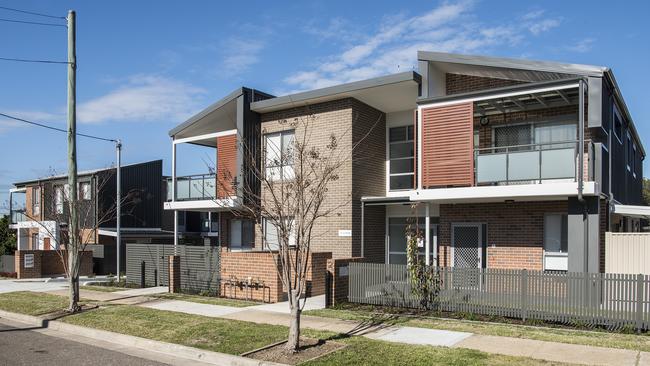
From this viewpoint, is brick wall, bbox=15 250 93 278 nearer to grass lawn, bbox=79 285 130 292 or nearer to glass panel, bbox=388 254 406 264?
grass lawn, bbox=79 285 130 292

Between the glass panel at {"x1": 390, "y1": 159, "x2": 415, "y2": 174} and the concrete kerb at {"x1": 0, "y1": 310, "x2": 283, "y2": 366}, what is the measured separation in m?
11.5

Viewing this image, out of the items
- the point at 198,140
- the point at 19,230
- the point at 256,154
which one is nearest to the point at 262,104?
the point at 256,154

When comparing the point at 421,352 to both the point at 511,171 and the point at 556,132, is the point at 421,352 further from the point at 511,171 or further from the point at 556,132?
the point at 556,132

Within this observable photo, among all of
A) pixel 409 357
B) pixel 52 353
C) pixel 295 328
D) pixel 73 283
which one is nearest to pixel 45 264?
pixel 73 283

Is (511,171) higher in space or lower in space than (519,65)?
lower

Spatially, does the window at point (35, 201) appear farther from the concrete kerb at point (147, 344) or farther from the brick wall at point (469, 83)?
the brick wall at point (469, 83)

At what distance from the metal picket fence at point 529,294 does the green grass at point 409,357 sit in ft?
11.5

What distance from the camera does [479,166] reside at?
1524 cm

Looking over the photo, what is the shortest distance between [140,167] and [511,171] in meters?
25.5

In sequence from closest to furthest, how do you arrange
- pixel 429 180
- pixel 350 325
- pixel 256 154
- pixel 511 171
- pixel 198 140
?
pixel 350 325, pixel 511 171, pixel 429 180, pixel 256 154, pixel 198 140

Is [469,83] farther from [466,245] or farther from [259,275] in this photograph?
[259,275]

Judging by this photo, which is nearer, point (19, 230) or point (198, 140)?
point (198, 140)

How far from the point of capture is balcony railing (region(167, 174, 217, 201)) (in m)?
21.4

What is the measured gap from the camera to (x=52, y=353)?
981 centimetres
